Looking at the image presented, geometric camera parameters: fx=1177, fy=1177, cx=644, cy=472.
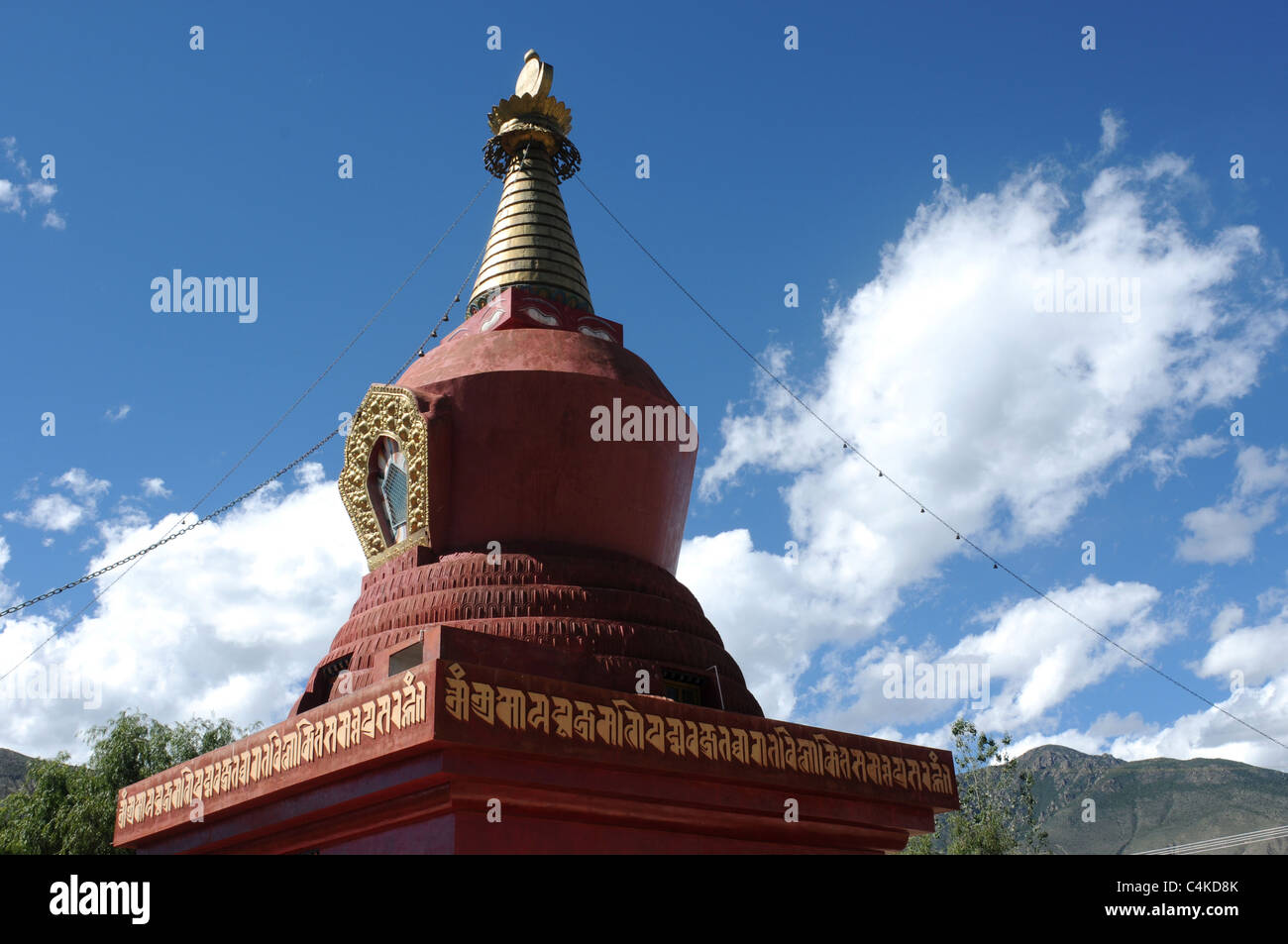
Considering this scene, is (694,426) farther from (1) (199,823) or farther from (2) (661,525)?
(1) (199,823)

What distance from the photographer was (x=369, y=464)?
47.2 feet

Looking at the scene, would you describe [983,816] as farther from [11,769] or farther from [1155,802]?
[1155,802]

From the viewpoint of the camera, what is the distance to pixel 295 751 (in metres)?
10.6

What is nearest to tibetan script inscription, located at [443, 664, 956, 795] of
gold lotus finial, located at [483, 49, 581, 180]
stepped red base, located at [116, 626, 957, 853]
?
stepped red base, located at [116, 626, 957, 853]

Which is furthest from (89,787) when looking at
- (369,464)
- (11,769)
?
(11,769)

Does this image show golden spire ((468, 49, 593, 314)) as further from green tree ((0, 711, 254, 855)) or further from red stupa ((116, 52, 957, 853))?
green tree ((0, 711, 254, 855))

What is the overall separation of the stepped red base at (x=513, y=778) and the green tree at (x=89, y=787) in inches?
380

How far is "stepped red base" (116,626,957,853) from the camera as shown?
960 cm

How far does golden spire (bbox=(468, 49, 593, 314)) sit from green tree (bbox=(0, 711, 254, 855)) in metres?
12.0

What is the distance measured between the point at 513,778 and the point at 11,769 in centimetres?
5564

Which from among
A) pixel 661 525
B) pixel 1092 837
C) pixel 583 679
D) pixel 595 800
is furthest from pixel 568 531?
pixel 1092 837

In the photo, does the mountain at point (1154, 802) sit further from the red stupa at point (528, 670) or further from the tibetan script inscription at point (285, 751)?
the tibetan script inscription at point (285, 751)

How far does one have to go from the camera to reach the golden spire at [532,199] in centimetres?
1617
